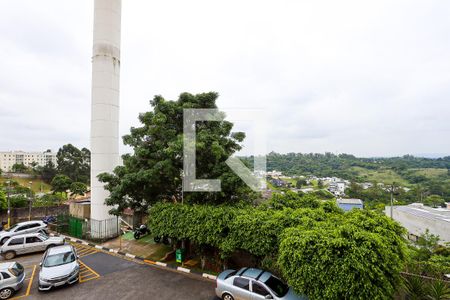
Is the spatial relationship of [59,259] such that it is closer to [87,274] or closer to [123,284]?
[87,274]

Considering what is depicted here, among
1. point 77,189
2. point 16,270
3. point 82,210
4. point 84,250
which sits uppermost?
point 82,210

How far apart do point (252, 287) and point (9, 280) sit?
868 cm

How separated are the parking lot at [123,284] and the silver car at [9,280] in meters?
0.30

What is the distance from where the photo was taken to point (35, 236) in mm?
12273

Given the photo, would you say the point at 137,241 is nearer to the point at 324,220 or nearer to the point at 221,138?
the point at 221,138

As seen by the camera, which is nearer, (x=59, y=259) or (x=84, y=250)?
(x=59, y=259)

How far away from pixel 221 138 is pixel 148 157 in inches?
159

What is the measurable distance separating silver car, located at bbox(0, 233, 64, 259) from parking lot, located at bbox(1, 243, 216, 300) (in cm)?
104

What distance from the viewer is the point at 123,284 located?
8.87 meters

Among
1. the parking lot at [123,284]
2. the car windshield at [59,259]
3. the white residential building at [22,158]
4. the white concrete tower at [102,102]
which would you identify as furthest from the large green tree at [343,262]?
the white residential building at [22,158]

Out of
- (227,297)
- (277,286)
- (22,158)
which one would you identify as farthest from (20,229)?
(22,158)

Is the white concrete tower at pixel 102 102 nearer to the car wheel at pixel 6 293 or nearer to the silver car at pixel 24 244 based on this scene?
the silver car at pixel 24 244

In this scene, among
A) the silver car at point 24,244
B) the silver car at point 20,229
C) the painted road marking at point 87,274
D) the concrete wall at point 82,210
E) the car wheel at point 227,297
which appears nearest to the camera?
the car wheel at point 227,297

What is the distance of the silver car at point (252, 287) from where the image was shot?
22.6 feet
